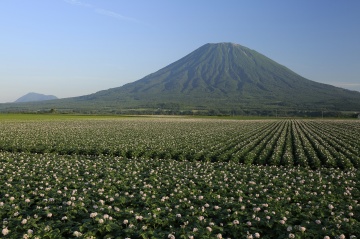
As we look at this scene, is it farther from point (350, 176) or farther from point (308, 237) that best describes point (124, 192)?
point (350, 176)

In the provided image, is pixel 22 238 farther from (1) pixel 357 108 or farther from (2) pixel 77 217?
(1) pixel 357 108

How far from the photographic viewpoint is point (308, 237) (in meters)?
6.39

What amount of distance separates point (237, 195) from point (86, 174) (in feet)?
20.1

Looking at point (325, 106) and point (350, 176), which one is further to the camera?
point (325, 106)

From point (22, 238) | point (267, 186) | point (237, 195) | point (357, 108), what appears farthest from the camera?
point (357, 108)

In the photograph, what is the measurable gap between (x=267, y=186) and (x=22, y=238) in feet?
25.2

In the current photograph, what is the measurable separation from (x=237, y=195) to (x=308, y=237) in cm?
331

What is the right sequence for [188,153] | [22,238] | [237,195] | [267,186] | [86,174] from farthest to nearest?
1. [188,153]
2. [86,174]
3. [267,186]
4. [237,195]
5. [22,238]

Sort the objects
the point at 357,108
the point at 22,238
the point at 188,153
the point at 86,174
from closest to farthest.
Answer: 1. the point at 22,238
2. the point at 86,174
3. the point at 188,153
4. the point at 357,108

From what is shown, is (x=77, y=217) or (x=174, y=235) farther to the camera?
(x=77, y=217)

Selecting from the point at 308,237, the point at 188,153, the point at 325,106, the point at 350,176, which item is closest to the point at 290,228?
the point at 308,237

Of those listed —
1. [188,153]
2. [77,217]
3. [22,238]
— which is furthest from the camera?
[188,153]

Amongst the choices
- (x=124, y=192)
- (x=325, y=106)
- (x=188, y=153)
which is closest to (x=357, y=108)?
(x=325, y=106)

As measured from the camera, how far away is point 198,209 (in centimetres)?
809
